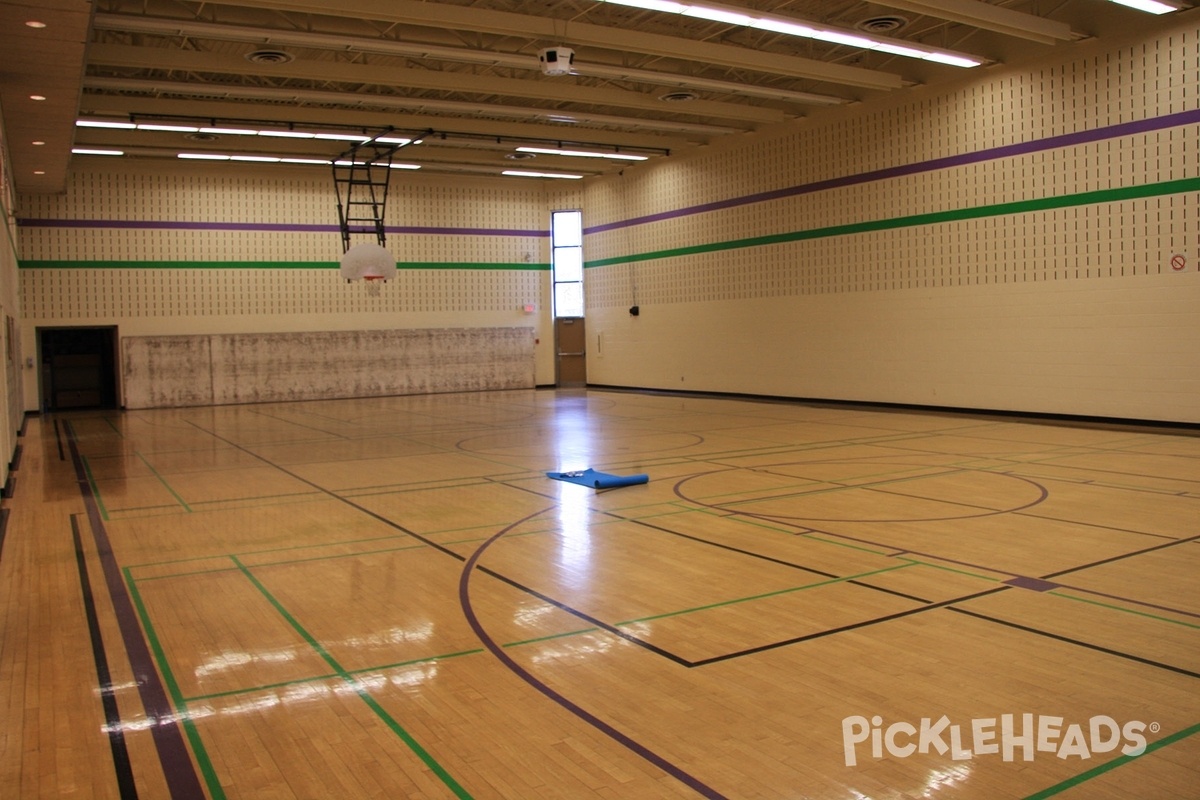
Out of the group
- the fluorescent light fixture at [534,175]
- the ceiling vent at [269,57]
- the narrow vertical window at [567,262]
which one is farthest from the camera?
the narrow vertical window at [567,262]

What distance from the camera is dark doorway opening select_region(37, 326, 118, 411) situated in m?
21.6

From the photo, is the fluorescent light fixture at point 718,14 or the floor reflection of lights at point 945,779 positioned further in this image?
the fluorescent light fixture at point 718,14

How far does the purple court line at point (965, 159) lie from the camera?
12.7 m

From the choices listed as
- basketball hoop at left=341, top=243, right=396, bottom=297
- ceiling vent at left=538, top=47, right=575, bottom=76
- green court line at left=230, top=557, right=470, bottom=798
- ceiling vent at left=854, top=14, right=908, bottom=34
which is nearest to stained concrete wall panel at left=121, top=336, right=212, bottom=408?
basketball hoop at left=341, top=243, right=396, bottom=297

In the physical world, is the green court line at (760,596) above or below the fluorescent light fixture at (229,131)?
below

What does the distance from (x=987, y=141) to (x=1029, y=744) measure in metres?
13.5

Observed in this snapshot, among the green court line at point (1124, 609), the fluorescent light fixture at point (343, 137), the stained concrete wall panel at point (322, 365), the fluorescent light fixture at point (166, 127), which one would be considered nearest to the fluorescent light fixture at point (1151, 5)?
the green court line at point (1124, 609)

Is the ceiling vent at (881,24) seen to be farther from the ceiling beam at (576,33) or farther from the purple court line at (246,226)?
the purple court line at (246,226)

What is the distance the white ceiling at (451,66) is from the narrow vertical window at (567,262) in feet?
17.2

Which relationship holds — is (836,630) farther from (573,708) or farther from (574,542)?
(574,542)

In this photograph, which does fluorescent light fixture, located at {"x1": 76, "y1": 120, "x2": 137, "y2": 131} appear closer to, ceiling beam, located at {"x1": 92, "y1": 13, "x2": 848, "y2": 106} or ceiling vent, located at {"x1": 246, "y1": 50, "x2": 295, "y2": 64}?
ceiling vent, located at {"x1": 246, "y1": 50, "x2": 295, "y2": 64}

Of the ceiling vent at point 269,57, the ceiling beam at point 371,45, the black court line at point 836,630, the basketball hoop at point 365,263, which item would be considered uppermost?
the ceiling vent at point 269,57

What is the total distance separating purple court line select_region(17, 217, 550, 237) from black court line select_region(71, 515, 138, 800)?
17.3 meters

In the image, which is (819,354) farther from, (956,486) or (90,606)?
(90,606)
